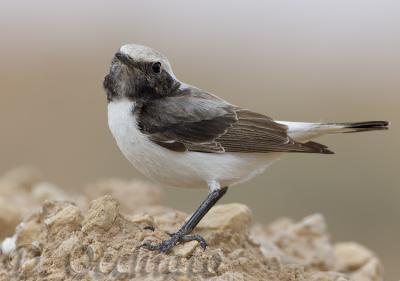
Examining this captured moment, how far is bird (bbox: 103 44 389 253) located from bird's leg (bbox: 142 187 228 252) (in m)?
0.01

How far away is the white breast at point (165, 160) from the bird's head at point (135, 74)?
10 cm

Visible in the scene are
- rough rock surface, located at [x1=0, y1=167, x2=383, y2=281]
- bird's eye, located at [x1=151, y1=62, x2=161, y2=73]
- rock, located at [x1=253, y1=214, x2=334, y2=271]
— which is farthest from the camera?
rock, located at [x1=253, y1=214, x2=334, y2=271]

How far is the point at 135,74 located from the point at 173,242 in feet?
5.03

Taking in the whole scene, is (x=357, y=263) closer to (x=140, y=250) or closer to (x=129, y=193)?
(x=129, y=193)

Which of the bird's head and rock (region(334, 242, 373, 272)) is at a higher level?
the bird's head

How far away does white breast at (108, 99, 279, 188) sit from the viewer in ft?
25.5

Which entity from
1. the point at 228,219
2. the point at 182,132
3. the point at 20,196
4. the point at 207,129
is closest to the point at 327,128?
the point at 207,129

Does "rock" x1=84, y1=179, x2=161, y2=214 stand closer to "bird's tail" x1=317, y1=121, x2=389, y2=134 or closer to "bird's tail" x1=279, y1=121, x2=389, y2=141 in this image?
"bird's tail" x1=279, y1=121, x2=389, y2=141

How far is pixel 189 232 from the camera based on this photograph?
303 inches

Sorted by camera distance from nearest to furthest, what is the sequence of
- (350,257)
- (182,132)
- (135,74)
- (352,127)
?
(135,74)
(182,132)
(352,127)
(350,257)

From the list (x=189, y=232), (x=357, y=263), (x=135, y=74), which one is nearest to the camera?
(x=189, y=232)

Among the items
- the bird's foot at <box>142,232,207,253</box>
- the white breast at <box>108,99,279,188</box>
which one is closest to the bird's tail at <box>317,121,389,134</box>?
the white breast at <box>108,99,279,188</box>

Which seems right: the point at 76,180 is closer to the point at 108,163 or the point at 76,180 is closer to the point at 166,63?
the point at 108,163

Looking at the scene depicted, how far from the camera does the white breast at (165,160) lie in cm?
776
